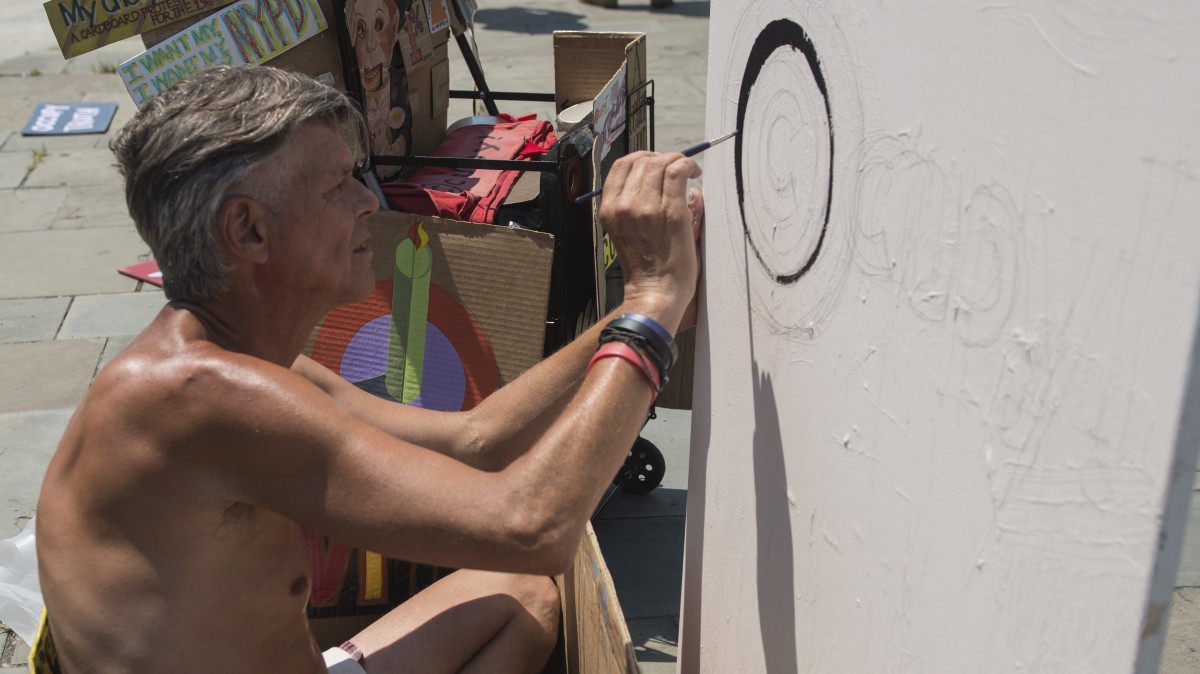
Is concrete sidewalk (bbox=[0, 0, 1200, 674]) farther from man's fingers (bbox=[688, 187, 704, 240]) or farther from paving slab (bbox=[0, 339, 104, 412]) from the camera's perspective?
man's fingers (bbox=[688, 187, 704, 240])

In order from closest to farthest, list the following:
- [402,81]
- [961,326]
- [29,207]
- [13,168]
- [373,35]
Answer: [961,326] → [373,35] → [402,81] → [29,207] → [13,168]

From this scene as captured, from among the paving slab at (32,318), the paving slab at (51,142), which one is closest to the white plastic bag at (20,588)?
the paving slab at (32,318)

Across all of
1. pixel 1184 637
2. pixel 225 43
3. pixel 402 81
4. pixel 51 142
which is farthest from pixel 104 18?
pixel 51 142

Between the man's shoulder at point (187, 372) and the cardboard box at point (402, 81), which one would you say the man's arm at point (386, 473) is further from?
the cardboard box at point (402, 81)

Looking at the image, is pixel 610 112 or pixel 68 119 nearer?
pixel 610 112

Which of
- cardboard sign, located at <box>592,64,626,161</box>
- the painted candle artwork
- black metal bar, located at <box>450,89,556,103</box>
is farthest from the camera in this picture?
black metal bar, located at <box>450,89,556,103</box>

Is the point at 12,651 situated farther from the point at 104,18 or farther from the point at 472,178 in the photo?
the point at 472,178

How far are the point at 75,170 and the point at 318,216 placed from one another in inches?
226

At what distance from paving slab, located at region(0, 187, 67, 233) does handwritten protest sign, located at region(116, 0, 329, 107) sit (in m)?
3.44

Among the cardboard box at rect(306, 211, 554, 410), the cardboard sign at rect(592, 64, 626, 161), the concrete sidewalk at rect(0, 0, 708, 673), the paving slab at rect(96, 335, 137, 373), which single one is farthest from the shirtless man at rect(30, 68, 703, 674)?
the paving slab at rect(96, 335, 137, 373)

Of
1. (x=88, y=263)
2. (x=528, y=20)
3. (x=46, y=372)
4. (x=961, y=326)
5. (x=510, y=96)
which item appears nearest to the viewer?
(x=961, y=326)

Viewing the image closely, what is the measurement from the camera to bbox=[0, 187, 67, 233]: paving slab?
5.52 m

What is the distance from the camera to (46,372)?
402cm

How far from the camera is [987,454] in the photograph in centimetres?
85
